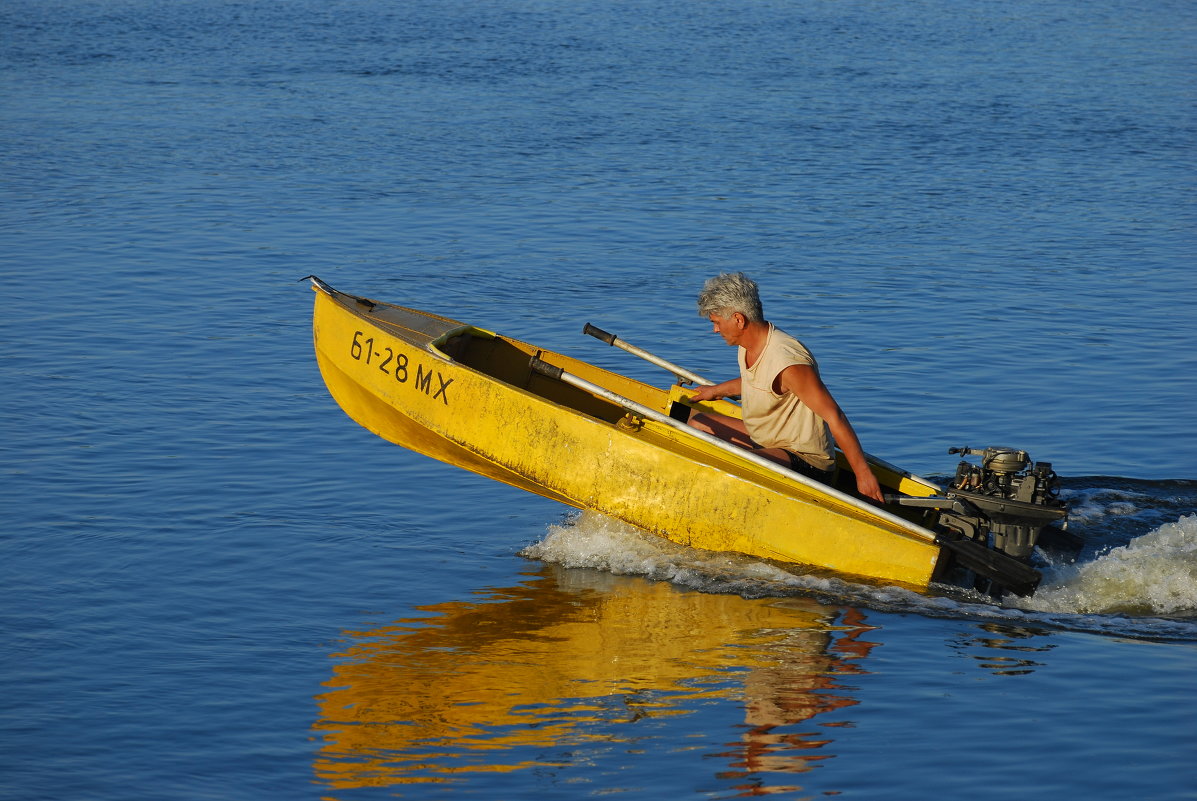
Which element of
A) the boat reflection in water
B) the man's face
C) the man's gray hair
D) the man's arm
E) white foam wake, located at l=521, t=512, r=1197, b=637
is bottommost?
the boat reflection in water

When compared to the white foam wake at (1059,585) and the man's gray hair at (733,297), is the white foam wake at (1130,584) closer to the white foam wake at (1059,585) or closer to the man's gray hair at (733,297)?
the white foam wake at (1059,585)

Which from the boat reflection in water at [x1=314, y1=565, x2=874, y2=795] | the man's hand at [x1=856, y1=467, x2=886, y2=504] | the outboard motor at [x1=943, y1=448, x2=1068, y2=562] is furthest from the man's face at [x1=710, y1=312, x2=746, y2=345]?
the boat reflection in water at [x1=314, y1=565, x2=874, y2=795]

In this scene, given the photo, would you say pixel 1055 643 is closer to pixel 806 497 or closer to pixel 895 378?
pixel 806 497

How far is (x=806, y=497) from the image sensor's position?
7840 millimetres

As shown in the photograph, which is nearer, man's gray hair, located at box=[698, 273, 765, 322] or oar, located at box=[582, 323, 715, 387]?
man's gray hair, located at box=[698, 273, 765, 322]

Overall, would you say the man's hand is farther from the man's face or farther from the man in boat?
the man's face

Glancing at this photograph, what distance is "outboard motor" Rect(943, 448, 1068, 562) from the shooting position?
782cm

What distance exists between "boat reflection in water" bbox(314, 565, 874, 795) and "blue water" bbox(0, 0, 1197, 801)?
26 mm

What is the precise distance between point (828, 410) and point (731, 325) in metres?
0.67

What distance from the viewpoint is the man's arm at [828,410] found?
7574 mm

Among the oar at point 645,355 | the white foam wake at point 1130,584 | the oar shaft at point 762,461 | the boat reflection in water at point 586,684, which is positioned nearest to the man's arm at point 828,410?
the oar shaft at point 762,461

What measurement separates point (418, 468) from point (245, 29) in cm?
2663

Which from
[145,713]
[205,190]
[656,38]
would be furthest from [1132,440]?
[656,38]

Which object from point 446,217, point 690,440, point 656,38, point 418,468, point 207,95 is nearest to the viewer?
point 690,440
